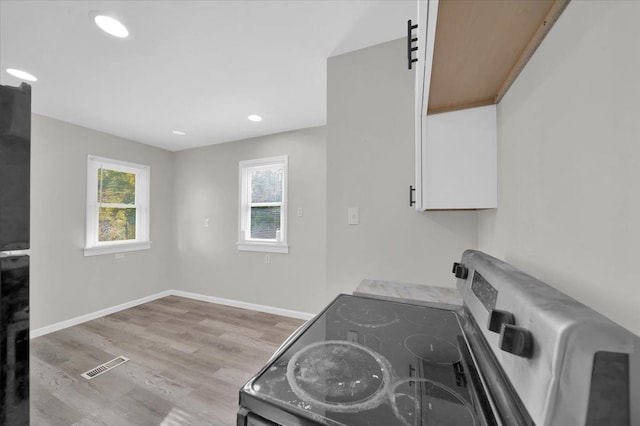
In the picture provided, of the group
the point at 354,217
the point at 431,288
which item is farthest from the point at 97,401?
the point at 431,288

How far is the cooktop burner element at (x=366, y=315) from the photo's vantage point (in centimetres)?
85

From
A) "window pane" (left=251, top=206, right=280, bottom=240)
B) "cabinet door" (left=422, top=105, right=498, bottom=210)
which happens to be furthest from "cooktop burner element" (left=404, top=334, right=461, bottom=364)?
"window pane" (left=251, top=206, right=280, bottom=240)

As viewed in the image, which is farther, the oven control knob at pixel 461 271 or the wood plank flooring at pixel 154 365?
the wood plank flooring at pixel 154 365

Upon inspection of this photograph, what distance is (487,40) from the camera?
645mm

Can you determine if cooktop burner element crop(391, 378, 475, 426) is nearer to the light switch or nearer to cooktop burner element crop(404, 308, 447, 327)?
cooktop burner element crop(404, 308, 447, 327)

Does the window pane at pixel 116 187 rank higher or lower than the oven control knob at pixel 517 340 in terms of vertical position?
higher

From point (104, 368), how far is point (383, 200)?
2732 millimetres

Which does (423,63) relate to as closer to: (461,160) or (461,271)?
(461,160)

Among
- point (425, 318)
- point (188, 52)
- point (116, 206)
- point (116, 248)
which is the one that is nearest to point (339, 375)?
point (425, 318)

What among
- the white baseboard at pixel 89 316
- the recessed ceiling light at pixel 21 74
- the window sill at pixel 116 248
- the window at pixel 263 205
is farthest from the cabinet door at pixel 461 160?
the window sill at pixel 116 248

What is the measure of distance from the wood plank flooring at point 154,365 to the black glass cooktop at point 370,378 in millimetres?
1436

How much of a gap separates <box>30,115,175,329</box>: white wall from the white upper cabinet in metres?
3.90

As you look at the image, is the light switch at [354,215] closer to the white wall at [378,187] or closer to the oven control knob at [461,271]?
the white wall at [378,187]

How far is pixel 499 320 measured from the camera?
1.40ft
